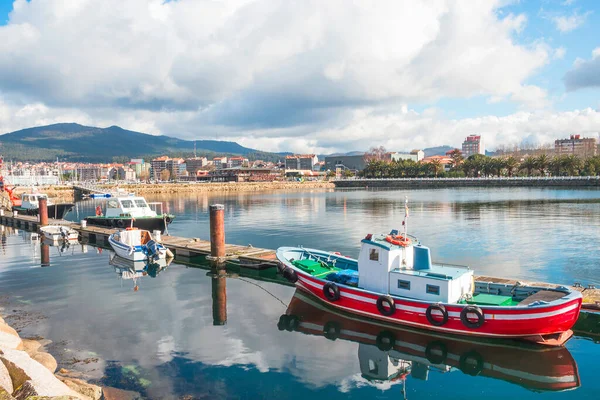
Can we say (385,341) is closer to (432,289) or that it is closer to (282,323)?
(432,289)

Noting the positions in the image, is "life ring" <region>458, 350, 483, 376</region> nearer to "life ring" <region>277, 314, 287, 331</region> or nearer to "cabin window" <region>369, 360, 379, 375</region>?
"cabin window" <region>369, 360, 379, 375</region>

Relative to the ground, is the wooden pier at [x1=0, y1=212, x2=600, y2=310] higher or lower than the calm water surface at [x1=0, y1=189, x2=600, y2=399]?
higher

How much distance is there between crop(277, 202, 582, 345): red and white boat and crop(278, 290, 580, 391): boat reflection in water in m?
0.42

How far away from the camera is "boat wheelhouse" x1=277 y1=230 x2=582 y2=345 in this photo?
1603 centimetres

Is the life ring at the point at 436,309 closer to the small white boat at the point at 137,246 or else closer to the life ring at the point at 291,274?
the life ring at the point at 291,274

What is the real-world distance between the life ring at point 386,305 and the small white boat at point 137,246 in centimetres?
1802

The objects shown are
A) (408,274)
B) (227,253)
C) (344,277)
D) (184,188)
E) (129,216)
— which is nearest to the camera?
(408,274)

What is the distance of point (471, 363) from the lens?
1562 centimetres

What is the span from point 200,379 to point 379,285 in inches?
333

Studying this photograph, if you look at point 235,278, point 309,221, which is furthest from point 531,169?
point 235,278

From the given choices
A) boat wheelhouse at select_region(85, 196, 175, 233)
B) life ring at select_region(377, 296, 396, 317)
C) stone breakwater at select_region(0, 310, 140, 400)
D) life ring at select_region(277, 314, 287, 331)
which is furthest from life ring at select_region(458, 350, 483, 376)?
boat wheelhouse at select_region(85, 196, 175, 233)

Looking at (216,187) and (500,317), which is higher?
(216,187)

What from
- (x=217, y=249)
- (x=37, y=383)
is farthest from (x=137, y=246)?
(x=37, y=383)

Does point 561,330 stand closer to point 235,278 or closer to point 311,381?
point 311,381
